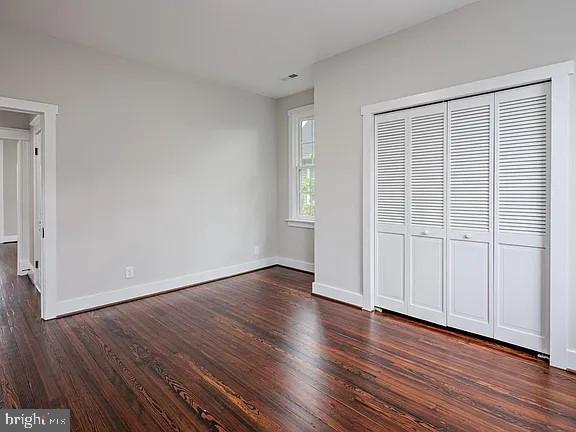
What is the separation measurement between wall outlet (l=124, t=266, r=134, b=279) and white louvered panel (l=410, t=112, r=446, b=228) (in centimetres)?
322

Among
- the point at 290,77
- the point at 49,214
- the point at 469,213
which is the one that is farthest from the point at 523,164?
the point at 49,214

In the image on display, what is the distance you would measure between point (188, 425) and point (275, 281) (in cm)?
308

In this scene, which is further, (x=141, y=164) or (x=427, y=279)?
(x=141, y=164)

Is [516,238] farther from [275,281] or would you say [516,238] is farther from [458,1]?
[275,281]

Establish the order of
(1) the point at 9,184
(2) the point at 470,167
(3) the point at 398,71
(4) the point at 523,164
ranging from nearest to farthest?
(4) the point at 523,164 < (2) the point at 470,167 < (3) the point at 398,71 < (1) the point at 9,184

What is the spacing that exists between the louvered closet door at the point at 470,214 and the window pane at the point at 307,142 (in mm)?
2639

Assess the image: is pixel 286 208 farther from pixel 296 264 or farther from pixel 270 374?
pixel 270 374

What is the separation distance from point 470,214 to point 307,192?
9.46 feet

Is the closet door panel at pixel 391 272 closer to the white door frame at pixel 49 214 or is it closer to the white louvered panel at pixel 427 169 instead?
the white louvered panel at pixel 427 169

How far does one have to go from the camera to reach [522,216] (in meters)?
2.66

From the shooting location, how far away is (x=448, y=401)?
2059 mm

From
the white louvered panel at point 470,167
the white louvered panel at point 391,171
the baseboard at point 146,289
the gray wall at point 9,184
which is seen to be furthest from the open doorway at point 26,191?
the white louvered panel at point 470,167

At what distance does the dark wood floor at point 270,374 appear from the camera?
192 cm

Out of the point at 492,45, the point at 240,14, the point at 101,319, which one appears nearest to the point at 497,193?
the point at 492,45
